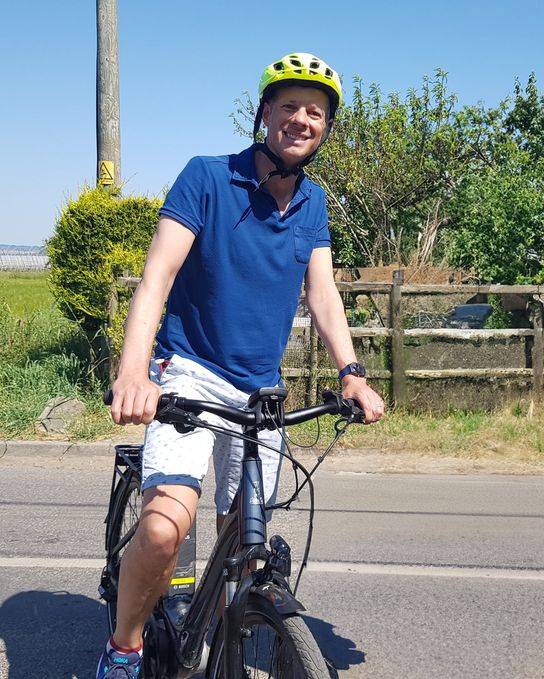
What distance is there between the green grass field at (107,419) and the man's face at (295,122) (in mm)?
5208

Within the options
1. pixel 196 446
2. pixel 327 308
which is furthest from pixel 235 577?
pixel 327 308

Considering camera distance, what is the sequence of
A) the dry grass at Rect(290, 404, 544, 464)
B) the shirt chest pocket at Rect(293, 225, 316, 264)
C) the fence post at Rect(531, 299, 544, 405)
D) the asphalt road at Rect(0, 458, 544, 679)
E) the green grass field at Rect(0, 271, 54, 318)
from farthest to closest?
the green grass field at Rect(0, 271, 54, 318) < the fence post at Rect(531, 299, 544, 405) < the dry grass at Rect(290, 404, 544, 464) < the asphalt road at Rect(0, 458, 544, 679) < the shirt chest pocket at Rect(293, 225, 316, 264)

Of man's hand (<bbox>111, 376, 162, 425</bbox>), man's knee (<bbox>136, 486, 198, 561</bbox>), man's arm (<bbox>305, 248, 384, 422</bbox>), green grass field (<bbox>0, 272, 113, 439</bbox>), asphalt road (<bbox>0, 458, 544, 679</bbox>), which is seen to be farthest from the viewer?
green grass field (<bbox>0, 272, 113, 439</bbox>)

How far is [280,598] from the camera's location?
2246 millimetres

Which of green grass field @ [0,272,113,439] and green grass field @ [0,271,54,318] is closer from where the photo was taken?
green grass field @ [0,272,113,439]

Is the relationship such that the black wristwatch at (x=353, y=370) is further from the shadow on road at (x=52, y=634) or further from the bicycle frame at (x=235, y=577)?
the shadow on road at (x=52, y=634)

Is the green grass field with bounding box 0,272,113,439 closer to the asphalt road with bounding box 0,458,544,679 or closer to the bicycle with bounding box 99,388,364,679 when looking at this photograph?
the asphalt road with bounding box 0,458,544,679

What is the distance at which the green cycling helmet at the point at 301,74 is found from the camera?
2768mm

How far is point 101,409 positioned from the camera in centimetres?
873

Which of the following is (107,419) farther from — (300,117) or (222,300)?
(300,117)

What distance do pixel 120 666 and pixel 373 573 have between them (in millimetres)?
2262

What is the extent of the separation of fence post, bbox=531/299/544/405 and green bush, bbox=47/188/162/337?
418 cm

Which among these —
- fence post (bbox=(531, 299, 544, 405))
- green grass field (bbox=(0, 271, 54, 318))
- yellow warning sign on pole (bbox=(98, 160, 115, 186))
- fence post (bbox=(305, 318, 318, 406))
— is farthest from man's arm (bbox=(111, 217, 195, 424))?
green grass field (bbox=(0, 271, 54, 318))

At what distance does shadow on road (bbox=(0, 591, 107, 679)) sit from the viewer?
3621 millimetres
